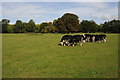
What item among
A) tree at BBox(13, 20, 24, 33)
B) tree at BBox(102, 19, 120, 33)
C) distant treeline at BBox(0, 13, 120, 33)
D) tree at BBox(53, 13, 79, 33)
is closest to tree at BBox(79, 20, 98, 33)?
distant treeline at BBox(0, 13, 120, 33)

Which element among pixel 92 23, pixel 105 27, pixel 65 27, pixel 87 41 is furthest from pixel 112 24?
pixel 87 41

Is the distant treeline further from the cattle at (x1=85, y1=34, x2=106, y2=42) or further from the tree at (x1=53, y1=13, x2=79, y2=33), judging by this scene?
the cattle at (x1=85, y1=34, x2=106, y2=42)

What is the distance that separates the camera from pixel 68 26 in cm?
7412

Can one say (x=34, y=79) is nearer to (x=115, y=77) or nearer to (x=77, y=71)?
(x=77, y=71)

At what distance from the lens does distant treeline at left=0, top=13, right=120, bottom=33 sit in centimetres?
7456

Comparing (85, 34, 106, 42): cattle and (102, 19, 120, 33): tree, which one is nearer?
(85, 34, 106, 42): cattle

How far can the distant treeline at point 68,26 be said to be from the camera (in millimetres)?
74562

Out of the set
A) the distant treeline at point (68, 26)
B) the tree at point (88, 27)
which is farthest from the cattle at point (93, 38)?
the tree at point (88, 27)

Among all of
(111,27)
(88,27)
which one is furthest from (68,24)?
(111,27)

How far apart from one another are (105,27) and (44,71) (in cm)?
9151

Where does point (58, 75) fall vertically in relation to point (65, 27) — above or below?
below

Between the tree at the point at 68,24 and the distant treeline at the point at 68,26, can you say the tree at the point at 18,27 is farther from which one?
the tree at the point at 68,24

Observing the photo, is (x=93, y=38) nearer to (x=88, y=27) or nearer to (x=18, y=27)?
(x=88, y=27)

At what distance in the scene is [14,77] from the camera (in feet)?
21.2
